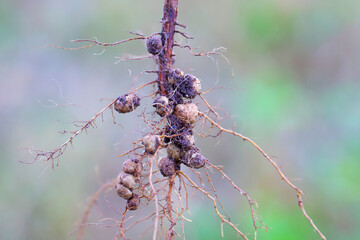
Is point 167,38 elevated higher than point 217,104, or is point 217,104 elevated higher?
point 217,104

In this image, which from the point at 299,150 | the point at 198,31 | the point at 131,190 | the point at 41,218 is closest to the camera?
the point at 131,190

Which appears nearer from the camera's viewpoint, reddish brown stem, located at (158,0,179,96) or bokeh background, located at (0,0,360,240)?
reddish brown stem, located at (158,0,179,96)

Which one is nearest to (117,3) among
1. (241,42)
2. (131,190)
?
(241,42)

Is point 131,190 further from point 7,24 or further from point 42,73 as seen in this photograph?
point 7,24

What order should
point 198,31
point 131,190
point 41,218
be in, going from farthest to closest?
point 198,31, point 41,218, point 131,190

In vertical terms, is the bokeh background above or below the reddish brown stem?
above

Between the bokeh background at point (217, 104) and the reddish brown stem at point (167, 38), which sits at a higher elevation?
the bokeh background at point (217, 104)

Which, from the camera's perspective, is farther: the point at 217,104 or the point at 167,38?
the point at 217,104

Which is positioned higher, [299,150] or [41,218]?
[299,150]
